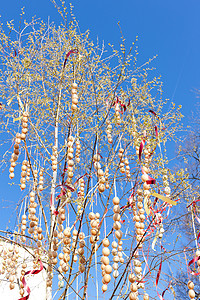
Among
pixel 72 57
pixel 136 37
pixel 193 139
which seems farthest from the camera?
pixel 193 139

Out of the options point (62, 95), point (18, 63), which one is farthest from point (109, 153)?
point (18, 63)

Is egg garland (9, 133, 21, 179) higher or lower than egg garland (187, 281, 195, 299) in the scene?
higher

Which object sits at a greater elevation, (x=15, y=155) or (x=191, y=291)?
(x=15, y=155)

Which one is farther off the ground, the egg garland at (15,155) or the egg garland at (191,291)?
the egg garland at (15,155)

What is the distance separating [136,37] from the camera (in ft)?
9.77

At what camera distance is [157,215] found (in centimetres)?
208

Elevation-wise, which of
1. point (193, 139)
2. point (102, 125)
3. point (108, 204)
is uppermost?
point (193, 139)

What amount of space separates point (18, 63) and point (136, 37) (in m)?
1.27

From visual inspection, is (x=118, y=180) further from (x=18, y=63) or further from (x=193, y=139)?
(x=193, y=139)

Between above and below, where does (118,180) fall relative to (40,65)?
below

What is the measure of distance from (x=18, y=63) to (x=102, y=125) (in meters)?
1.38

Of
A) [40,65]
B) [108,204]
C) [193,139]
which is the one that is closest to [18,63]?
[40,65]

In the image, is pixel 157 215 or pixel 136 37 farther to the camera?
pixel 136 37

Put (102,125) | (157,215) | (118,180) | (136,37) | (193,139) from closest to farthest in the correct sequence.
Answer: (157,215) → (102,125) → (118,180) → (136,37) → (193,139)
